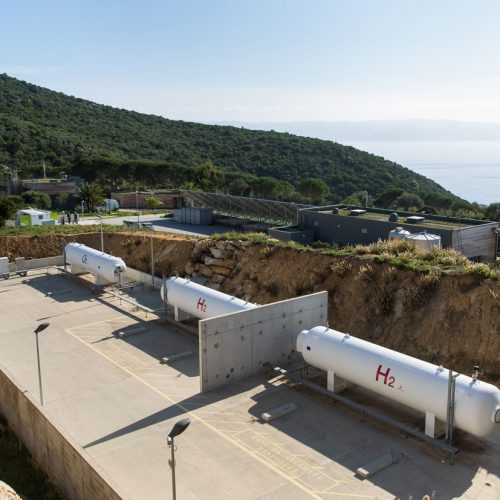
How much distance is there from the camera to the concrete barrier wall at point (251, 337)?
68.5 ft

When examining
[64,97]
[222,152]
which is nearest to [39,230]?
[222,152]

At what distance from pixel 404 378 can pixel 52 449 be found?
1177 centimetres

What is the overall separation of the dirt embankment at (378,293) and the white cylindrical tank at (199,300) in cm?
587

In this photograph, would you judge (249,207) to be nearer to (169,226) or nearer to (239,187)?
(169,226)

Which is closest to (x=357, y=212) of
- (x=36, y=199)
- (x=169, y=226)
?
(x=169, y=226)

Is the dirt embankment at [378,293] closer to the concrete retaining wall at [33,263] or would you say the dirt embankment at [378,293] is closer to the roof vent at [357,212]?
the concrete retaining wall at [33,263]

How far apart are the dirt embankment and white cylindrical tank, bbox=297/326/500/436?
585 cm

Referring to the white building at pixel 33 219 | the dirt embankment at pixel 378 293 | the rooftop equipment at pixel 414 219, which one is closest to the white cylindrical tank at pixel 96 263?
the dirt embankment at pixel 378 293

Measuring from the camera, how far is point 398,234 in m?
39.4

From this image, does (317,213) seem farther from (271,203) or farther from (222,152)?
(222,152)

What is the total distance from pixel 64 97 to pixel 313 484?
163956 mm

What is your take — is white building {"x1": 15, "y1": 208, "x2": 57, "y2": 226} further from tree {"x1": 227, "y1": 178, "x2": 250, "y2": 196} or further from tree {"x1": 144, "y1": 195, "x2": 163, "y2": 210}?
tree {"x1": 227, "y1": 178, "x2": 250, "y2": 196}

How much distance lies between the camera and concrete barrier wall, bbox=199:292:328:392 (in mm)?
20875

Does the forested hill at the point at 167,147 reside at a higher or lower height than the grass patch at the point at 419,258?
higher
